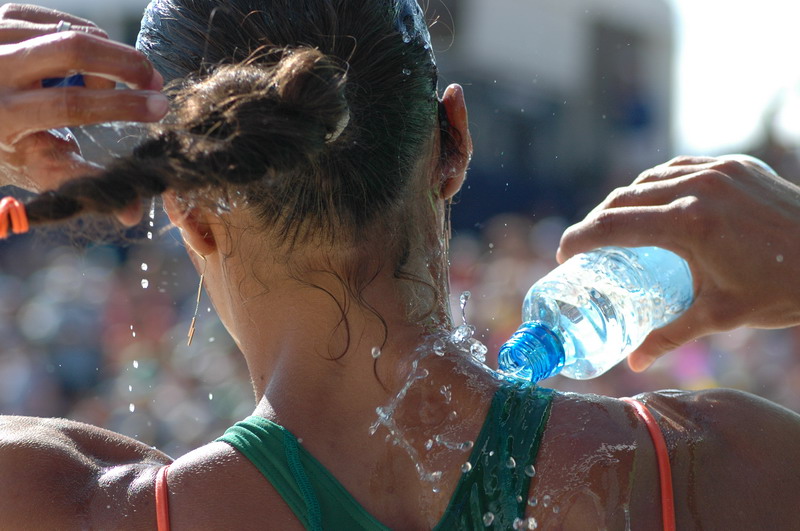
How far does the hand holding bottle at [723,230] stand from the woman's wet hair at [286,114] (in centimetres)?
38

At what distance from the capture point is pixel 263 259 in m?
1.55

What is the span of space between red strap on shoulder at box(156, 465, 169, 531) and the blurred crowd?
3.47m

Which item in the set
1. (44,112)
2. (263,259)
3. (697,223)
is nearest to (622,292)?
(697,223)

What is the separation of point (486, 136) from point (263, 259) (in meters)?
8.18

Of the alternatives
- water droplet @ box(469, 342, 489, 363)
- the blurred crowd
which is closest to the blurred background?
the blurred crowd

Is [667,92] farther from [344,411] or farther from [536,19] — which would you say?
[344,411]

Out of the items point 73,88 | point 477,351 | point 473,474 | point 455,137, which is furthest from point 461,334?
point 73,88

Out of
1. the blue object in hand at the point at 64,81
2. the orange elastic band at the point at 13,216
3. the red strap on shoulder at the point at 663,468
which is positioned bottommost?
the red strap on shoulder at the point at 663,468

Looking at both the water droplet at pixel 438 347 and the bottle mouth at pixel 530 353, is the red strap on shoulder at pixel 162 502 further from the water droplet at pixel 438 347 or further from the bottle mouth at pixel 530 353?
the bottle mouth at pixel 530 353

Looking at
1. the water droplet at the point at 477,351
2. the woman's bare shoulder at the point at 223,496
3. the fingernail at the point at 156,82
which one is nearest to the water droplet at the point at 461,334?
the water droplet at the point at 477,351

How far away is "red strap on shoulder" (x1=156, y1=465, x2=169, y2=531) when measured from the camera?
1.42m

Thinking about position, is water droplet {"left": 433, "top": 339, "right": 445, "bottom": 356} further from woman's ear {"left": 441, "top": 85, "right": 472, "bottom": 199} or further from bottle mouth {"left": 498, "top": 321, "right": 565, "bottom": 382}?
woman's ear {"left": 441, "top": 85, "right": 472, "bottom": 199}

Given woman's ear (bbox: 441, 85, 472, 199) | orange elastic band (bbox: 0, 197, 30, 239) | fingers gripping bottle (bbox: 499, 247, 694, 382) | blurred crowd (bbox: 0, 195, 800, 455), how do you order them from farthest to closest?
blurred crowd (bbox: 0, 195, 800, 455) < fingers gripping bottle (bbox: 499, 247, 694, 382) < woman's ear (bbox: 441, 85, 472, 199) < orange elastic band (bbox: 0, 197, 30, 239)

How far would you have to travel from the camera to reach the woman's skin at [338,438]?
140 cm
